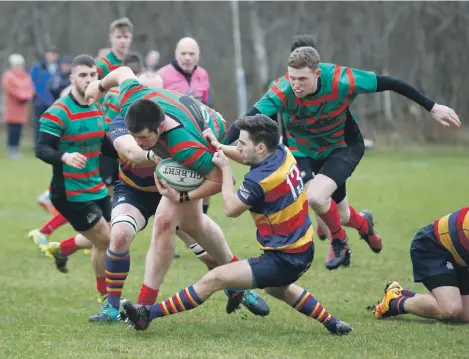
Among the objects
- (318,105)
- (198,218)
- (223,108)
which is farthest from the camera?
(223,108)

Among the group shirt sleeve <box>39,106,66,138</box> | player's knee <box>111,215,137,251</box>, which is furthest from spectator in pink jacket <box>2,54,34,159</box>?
player's knee <box>111,215,137,251</box>

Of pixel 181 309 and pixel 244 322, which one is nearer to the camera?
pixel 181 309

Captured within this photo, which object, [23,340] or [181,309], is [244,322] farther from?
[23,340]

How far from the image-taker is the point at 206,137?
606 centimetres

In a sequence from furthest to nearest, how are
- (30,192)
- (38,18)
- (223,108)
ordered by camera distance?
(38,18) < (223,108) < (30,192)

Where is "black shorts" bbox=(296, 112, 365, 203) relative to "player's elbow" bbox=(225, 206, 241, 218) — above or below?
above

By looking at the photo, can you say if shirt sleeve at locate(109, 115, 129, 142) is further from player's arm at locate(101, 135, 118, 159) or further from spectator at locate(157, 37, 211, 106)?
spectator at locate(157, 37, 211, 106)

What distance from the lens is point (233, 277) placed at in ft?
19.5

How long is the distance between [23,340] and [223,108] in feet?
54.2

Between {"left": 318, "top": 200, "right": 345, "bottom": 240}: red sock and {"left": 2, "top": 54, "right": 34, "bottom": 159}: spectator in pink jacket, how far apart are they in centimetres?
1380

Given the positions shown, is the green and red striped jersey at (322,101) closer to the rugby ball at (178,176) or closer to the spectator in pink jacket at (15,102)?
the rugby ball at (178,176)

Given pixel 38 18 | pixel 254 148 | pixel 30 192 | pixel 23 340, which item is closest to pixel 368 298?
pixel 254 148

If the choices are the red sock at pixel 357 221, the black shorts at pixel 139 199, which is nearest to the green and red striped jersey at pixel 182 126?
the black shorts at pixel 139 199

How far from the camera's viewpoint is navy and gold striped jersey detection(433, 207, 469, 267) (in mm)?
6523
